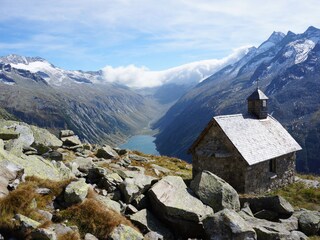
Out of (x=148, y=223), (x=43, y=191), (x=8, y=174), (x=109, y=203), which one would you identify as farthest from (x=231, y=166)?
(x=8, y=174)

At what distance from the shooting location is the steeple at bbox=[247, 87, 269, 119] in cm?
4212

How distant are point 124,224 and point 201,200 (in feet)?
20.2

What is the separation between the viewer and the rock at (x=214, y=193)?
2169cm

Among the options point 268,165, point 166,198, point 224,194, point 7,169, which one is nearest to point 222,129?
point 268,165

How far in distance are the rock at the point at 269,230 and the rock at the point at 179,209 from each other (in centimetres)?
256

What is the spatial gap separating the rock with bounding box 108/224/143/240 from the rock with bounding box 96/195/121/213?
6.34 ft

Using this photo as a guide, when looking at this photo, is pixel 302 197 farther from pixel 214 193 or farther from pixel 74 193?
pixel 74 193

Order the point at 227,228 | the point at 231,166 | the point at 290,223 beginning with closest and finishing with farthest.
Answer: the point at 227,228 < the point at 290,223 < the point at 231,166

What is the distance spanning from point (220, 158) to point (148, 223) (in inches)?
677

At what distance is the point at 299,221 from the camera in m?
21.7

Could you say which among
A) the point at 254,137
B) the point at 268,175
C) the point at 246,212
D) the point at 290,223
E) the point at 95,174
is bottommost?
the point at 268,175

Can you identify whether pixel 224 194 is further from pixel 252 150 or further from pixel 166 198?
pixel 252 150

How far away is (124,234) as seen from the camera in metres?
16.3

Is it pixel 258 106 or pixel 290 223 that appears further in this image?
pixel 258 106
